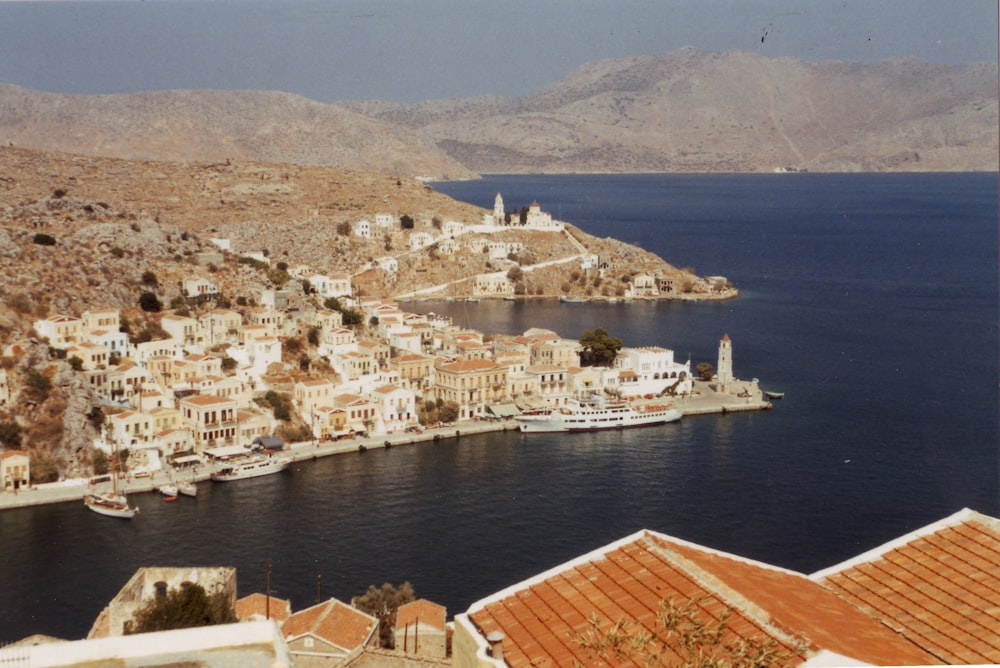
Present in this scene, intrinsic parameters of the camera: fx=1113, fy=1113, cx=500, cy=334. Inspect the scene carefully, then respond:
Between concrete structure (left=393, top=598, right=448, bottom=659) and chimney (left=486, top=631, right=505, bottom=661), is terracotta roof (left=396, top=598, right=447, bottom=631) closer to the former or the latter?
concrete structure (left=393, top=598, right=448, bottom=659)

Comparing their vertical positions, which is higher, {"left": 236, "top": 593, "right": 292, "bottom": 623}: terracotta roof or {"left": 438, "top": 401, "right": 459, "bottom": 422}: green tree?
{"left": 438, "top": 401, "right": 459, "bottom": 422}: green tree

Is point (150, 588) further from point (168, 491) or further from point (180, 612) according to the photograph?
point (168, 491)

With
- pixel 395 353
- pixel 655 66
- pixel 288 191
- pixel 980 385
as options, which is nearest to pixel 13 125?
pixel 288 191

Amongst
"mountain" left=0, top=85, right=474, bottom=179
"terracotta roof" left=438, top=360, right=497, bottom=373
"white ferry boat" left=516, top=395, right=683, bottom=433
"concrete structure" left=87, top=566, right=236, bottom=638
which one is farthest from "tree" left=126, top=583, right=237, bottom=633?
"mountain" left=0, top=85, right=474, bottom=179

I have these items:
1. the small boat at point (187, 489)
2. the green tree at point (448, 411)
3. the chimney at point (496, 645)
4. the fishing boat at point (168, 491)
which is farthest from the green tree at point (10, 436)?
the chimney at point (496, 645)

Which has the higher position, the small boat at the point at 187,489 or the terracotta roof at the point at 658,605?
the terracotta roof at the point at 658,605

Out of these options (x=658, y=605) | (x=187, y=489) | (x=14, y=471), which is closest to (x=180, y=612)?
(x=658, y=605)

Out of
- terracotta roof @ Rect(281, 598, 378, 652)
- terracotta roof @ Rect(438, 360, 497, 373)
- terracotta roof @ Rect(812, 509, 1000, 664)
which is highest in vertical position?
terracotta roof @ Rect(812, 509, 1000, 664)

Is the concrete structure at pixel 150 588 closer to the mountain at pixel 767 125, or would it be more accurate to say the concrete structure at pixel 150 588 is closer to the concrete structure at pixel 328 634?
the concrete structure at pixel 328 634
